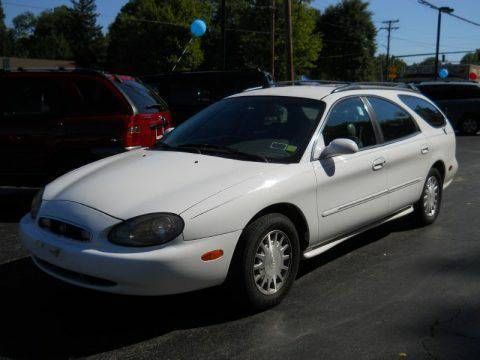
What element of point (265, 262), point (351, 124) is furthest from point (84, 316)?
point (351, 124)

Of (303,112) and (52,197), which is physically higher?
(303,112)

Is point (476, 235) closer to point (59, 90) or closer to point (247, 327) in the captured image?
point (247, 327)

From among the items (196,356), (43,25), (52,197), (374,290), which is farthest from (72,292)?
(43,25)

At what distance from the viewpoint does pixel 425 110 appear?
6.27 m

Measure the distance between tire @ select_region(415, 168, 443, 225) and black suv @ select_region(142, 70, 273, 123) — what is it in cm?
581

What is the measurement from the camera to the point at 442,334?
3.52m

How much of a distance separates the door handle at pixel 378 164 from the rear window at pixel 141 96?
10.1ft

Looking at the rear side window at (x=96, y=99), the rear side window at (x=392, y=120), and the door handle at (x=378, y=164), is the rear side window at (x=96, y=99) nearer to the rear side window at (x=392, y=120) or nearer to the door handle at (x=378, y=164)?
the rear side window at (x=392, y=120)

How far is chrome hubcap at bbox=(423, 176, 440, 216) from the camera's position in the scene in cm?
603

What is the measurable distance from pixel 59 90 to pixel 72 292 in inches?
132

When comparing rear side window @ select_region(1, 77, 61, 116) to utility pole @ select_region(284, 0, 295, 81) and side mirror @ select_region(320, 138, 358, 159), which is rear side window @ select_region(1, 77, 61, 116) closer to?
side mirror @ select_region(320, 138, 358, 159)

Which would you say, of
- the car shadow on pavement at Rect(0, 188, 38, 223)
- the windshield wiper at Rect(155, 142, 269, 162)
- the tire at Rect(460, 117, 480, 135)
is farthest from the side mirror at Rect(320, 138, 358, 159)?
the tire at Rect(460, 117, 480, 135)

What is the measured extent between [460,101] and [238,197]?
17.3 m

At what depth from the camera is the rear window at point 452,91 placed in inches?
755
